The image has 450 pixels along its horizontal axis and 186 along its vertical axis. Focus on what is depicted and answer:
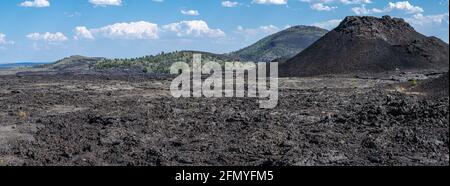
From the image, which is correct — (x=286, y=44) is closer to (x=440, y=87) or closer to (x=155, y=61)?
(x=155, y=61)

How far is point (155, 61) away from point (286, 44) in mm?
Answer: 33052

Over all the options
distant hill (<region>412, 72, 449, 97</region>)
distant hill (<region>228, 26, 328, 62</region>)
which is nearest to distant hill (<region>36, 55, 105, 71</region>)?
distant hill (<region>228, 26, 328, 62</region>)

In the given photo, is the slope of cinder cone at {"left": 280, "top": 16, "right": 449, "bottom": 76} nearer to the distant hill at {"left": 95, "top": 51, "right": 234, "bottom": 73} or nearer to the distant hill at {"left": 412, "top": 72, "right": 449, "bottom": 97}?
the distant hill at {"left": 95, "top": 51, "right": 234, "bottom": 73}

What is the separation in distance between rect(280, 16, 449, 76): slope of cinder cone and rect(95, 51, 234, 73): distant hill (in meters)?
18.7

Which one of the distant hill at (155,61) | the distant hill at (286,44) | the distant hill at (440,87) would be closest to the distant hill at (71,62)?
the distant hill at (155,61)

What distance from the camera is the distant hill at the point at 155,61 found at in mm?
57219

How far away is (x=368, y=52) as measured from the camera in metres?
37.7

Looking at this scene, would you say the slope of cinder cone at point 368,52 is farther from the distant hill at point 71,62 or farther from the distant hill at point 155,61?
the distant hill at point 71,62

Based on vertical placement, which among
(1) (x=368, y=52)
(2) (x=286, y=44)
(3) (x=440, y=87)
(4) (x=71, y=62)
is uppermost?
(2) (x=286, y=44)

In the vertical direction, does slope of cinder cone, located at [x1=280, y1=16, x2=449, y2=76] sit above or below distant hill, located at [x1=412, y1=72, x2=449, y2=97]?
above

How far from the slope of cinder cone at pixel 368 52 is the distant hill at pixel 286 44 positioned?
130ft

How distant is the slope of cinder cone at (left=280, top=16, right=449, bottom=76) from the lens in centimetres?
3594

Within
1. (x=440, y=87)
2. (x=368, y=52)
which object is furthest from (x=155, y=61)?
(x=440, y=87)
